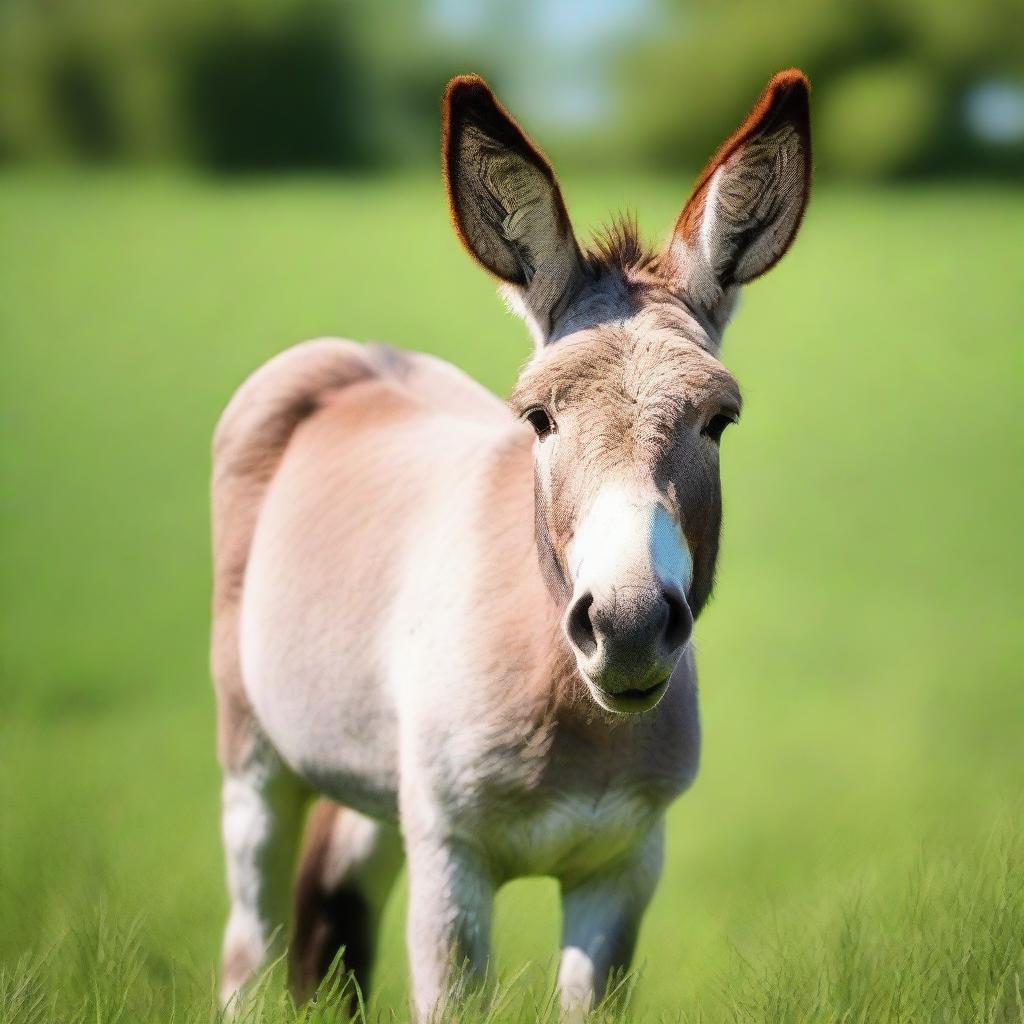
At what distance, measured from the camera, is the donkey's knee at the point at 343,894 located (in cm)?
452

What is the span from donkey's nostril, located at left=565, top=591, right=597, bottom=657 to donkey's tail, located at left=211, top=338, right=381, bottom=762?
2.30m

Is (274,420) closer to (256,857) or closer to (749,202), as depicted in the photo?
(256,857)

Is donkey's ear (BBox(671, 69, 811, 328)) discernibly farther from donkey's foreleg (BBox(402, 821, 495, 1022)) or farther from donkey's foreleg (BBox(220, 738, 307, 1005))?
donkey's foreleg (BBox(220, 738, 307, 1005))

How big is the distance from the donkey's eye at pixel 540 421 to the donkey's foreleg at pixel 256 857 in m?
2.05

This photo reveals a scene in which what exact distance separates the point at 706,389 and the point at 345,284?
12570mm

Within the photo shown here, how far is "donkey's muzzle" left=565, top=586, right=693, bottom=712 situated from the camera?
7.64ft

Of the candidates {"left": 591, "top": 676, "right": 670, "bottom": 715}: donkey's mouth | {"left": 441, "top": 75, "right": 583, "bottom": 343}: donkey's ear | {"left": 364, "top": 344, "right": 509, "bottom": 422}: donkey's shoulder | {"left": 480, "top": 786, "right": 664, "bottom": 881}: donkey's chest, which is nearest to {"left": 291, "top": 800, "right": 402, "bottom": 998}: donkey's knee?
{"left": 480, "top": 786, "right": 664, "bottom": 881}: donkey's chest

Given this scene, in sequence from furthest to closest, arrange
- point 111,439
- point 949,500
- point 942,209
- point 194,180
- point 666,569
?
1. point 194,180
2. point 942,209
3. point 111,439
4. point 949,500
5. point 666,569

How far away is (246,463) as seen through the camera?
463cm

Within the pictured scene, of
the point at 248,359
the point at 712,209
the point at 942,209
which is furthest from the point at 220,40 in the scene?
the point at 712,209

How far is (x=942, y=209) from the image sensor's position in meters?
16.7

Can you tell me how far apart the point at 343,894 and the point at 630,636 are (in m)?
2.57

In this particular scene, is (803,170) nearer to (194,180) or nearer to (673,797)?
(673,797)

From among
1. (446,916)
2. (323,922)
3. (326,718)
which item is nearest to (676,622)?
(446,916)
